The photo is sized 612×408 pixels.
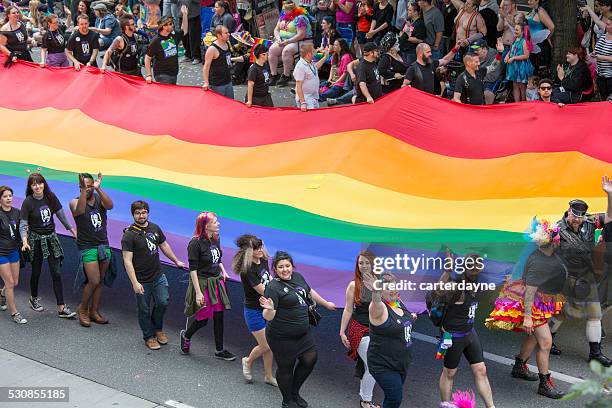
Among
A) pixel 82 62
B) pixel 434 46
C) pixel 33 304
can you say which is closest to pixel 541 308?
pixel 33 304

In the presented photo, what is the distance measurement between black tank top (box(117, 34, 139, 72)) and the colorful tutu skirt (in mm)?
8152

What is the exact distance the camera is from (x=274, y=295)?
786 cm

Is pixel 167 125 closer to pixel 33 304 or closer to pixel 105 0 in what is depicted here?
pixel 33 304

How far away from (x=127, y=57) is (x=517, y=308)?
838 cm

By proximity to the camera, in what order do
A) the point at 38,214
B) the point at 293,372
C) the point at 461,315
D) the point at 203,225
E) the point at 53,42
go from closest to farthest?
the point at 461,315 < the point at 293,372 < the point at 203,225 < the point at 38,214 < the point at 53,42

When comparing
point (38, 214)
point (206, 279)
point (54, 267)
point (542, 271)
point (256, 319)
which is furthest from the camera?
point (54, 267)

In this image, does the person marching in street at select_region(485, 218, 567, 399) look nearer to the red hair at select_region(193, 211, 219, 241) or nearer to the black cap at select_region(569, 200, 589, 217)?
the black cap at select_region(569, 200, 589, 217)

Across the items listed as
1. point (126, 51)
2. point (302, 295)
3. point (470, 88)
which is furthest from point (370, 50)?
point (302, 295)

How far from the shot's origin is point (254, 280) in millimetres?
8398

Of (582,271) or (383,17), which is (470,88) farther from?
(383,17)

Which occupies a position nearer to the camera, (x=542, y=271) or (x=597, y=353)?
(x=542, y=271)

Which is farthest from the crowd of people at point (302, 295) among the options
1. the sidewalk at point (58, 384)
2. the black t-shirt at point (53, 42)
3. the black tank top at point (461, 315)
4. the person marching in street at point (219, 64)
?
the black t-shirt at point (53, 42)

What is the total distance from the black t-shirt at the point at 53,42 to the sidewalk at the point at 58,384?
24.6ft

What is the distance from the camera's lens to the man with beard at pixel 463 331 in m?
7.73
